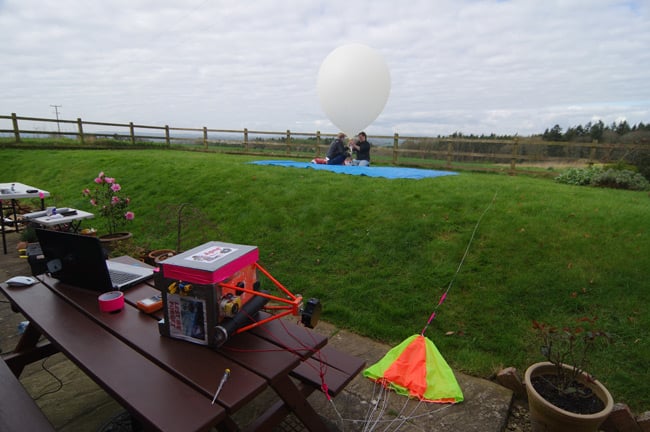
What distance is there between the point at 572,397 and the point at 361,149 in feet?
27.9

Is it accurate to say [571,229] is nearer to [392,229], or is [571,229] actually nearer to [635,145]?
[392,229]

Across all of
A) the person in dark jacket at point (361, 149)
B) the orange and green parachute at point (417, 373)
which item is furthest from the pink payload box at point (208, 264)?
the person in dark jacket at point (361, 149)

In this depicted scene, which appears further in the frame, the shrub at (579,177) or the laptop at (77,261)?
the shrub at (579,177)

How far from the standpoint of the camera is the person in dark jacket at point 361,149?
9.88 m

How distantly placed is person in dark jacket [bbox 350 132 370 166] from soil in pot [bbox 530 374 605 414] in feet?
26.8

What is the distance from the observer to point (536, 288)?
3270mm

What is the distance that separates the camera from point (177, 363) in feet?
4.58

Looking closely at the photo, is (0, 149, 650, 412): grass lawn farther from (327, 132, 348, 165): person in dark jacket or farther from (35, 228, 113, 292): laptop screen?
(327, 132, 348, 165): person in dark jacket

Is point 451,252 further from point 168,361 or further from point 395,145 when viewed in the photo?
point 395,145

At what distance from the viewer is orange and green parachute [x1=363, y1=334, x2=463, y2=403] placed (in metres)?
2.24

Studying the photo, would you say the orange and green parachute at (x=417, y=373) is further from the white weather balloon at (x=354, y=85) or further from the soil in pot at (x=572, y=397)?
the white weather balloon at (x=354, y=85)

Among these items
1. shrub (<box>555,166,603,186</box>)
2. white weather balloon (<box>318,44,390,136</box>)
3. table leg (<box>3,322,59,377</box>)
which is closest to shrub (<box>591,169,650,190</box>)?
shrub (<box>555,166,603,186</box>)

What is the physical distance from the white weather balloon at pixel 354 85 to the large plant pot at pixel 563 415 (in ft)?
22.4

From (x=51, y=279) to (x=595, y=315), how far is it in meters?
4.01
